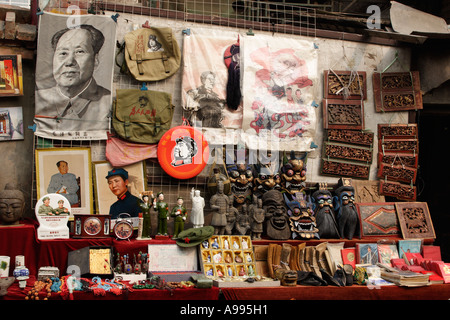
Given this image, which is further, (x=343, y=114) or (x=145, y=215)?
(x=343, y=114)

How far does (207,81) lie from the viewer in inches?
297

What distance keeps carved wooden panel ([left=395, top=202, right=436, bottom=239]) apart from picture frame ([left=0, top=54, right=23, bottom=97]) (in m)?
5.62

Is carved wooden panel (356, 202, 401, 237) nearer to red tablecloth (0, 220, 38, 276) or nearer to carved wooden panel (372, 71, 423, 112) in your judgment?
carved wooden panel (372, 71, 423, 112)

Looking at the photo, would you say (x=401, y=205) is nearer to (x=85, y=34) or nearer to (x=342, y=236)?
(x=342, y=236)

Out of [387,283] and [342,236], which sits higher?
[342,236]

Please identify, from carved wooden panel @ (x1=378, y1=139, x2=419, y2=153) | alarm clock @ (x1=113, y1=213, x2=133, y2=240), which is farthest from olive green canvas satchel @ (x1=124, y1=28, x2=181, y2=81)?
carved wooden panel @ (x1=378, y1=139, x2=419, y2=153)

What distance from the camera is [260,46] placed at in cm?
781

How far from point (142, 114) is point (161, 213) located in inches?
57.2

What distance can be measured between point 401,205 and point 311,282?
7.34 ft

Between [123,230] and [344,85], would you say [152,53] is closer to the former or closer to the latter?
[123,230]

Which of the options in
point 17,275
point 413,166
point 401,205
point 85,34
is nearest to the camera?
point 17,275

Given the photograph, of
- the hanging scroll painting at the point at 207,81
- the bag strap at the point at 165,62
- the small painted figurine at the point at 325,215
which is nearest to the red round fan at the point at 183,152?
the hanging scroll painting at the point at 207,81

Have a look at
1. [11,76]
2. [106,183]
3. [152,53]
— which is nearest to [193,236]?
[106,183]

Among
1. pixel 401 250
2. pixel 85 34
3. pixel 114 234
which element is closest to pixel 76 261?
pixel 114 234
